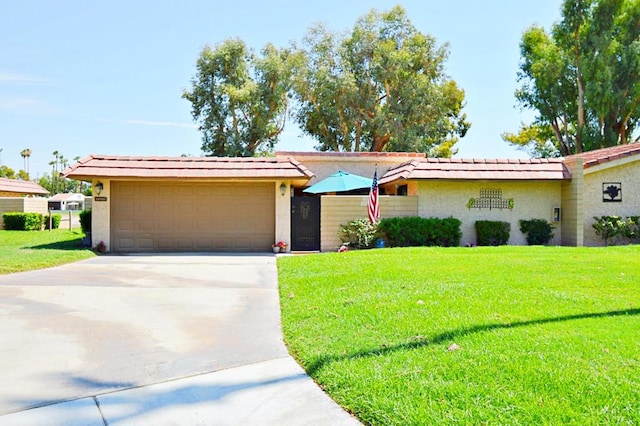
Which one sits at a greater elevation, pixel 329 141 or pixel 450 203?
pixel 329 141

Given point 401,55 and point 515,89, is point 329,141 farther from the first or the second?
point 515,89

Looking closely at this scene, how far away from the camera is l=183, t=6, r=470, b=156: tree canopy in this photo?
1294 inches

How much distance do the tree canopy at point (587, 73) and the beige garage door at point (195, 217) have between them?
2296 cm

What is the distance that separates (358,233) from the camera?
54.9 feet

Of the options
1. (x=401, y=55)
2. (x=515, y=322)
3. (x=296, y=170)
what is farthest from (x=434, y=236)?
(x=401, y=55)

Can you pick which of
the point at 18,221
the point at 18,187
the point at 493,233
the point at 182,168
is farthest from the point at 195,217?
the point at 18,187

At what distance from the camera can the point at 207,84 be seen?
35.6 meters

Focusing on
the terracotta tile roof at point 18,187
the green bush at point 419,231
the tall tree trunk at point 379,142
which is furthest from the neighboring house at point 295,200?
the terracotta tile roof at point 18,187

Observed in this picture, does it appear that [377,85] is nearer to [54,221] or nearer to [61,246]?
[54,221]

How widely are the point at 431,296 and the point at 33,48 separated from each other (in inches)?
620

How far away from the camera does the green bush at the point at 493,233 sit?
17125 millimetres

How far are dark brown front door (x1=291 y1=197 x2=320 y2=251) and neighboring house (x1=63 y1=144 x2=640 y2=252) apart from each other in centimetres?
3

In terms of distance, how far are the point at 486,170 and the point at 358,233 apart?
4.95m

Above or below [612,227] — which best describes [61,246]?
below
